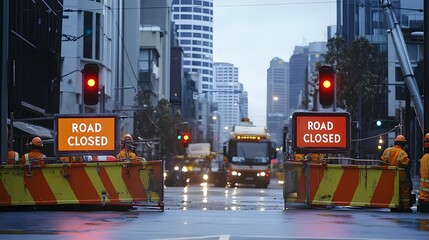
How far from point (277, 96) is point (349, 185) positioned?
466ft

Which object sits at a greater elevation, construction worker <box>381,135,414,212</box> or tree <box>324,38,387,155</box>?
tree <box>324,38,387,155</box>

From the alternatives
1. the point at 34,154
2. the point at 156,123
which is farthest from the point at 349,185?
the point at 156,123

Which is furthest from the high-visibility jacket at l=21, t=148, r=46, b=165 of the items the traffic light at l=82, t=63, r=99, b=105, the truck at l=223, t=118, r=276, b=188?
the truck at l=223, t=118, r=276, b=188

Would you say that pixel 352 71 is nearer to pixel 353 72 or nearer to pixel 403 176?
pixel 353 72

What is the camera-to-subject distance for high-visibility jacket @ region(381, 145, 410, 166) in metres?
19.2

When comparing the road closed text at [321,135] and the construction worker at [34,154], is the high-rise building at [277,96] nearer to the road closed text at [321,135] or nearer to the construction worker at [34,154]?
the road closed text at [321,135]

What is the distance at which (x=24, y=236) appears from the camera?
12164mm

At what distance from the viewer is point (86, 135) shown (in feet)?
64.2

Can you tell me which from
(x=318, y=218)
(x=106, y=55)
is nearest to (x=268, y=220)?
(x=318, y=218)

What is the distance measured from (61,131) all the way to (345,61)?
46225mm

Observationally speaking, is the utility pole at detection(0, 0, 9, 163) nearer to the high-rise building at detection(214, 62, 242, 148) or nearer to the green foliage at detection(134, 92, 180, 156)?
the green foliage at detection(134, 92, 180, 156)

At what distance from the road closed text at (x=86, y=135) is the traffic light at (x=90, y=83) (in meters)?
1.81

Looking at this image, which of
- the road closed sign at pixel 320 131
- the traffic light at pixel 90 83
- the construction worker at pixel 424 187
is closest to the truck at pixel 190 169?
the traffic light at pixel 90 83

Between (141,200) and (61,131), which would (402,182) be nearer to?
(141,200)
